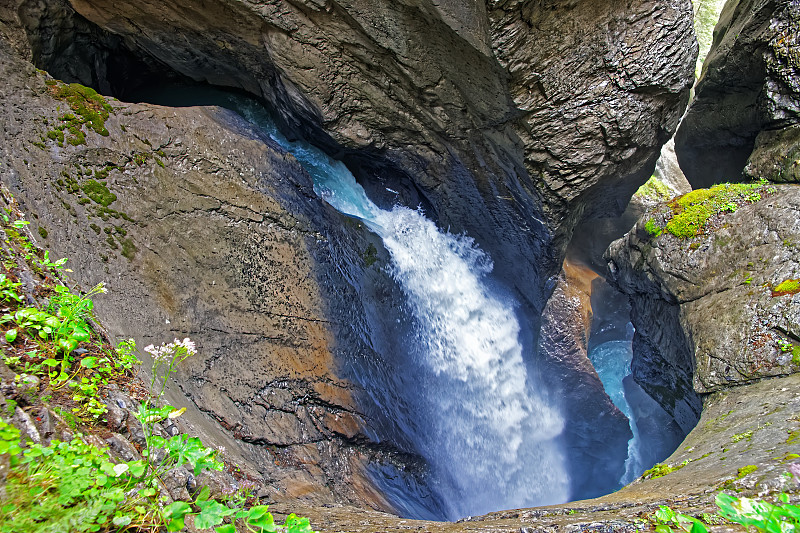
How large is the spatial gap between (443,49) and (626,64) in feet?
8.75

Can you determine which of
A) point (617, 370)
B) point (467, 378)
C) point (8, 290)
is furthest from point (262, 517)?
point (617, 370)

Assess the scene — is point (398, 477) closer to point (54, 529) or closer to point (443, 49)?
point (54, 529)

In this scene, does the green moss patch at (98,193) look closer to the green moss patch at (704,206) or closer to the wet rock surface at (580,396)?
the green moss patch at (704,206)

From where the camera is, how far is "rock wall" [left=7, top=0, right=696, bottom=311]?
6.04 meters

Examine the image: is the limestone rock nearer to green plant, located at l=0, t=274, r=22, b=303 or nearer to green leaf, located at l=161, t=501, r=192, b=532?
green leaf, located at l=161, t=501, r=192, b=532

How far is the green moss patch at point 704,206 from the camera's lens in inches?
257

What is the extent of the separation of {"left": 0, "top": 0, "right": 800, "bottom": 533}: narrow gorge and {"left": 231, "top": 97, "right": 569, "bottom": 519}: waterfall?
0.06 m

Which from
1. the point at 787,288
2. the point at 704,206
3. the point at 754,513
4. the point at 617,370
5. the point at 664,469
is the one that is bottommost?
the point at 617,370

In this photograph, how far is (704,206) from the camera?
6.68m

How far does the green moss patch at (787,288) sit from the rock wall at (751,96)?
205cm

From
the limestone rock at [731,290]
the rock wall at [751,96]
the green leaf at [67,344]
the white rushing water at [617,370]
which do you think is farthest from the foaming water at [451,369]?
the rock wall at [751,96]

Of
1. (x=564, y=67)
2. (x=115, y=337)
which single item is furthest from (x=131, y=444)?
(x=564, y=67)

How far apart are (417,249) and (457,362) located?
2.48 meters

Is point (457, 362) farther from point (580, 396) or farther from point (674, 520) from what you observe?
point (674, 520)
